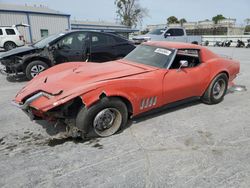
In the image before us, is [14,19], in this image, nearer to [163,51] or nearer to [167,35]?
[167,35]

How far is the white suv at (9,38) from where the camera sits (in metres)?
17.2

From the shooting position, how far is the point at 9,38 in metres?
17.5

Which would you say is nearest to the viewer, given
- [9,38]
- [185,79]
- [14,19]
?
[185,79]

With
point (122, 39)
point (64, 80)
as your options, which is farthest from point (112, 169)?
point (122, 39)

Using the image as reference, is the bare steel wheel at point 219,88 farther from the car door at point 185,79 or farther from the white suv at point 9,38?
the white suv at point 9,38

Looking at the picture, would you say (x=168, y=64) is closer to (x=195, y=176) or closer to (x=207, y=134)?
(x=207, y=134)

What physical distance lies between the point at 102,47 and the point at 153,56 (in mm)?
3518

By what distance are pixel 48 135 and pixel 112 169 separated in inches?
52.9

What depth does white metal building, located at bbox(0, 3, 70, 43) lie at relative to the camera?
2684cm

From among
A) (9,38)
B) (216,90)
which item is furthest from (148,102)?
(9,38)

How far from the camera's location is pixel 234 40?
2731 cm

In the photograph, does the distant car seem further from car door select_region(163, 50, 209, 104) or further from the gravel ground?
the gravel ground

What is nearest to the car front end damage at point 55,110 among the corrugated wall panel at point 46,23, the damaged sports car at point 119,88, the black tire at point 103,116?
the damaged sports car at point 119,88

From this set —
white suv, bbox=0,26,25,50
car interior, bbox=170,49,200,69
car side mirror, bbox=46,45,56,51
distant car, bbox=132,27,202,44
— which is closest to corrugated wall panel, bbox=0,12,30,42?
white suv, bbox=0,26,25,50
